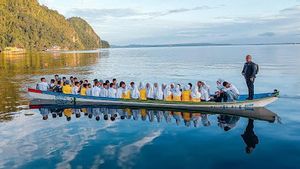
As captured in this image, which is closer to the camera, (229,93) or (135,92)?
(229,93)

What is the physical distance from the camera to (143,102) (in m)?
28.1

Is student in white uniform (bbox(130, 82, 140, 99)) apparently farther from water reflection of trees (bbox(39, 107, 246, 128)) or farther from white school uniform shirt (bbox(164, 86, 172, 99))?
white school uniform shirt (bbox(164, 86, 172, 99))

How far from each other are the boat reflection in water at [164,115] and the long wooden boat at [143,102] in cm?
41

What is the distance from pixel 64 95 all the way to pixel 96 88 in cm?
288

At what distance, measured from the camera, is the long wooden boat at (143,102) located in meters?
26.2

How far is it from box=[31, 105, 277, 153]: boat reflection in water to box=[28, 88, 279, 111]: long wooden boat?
412 mm

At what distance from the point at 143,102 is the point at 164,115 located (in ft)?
9.05

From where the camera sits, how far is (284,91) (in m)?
36.1

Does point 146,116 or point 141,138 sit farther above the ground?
point 146,116

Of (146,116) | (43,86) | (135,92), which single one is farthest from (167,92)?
(43,86)

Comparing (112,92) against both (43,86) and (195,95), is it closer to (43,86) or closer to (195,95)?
(195,95)

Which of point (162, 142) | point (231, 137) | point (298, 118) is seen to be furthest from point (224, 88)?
point (162, 142)

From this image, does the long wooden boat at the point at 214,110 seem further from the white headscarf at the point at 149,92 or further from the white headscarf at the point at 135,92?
the white headscarf at the point at 149,92

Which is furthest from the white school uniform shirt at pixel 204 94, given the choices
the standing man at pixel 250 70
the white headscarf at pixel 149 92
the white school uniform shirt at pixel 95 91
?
the white school uniform shirt at pixel 95 91
